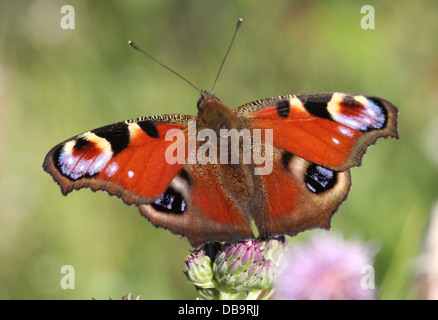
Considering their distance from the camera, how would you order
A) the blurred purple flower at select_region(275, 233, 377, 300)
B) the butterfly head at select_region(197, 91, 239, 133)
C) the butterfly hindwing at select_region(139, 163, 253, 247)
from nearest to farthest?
the butterfly hindwing at select_region(139, 163, 253, 247), the butterfly head at select_region(197, 91, 239, 133), the blurred purple flower at select_region(275, 233, 377, 300)

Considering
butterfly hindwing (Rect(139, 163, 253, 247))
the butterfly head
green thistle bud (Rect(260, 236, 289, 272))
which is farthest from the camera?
the butterfly head

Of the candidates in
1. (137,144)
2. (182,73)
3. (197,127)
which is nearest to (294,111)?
(197,127)

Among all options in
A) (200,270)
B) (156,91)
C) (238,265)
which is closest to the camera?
(238,265)

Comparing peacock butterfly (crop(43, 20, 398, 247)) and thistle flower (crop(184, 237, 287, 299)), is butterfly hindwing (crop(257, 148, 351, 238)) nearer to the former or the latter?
peacock butterfly (crop(43, 20, 398, 247))

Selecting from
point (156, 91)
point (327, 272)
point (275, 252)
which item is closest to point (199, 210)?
point (275, 252)

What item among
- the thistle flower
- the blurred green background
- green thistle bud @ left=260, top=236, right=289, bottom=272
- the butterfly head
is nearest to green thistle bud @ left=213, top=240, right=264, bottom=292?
the thistle flower

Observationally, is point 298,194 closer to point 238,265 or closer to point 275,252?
point 275,252

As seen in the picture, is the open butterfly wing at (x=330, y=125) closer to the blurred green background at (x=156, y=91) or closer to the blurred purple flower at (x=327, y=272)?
the blurred purple flower at (x=327, y=272)
